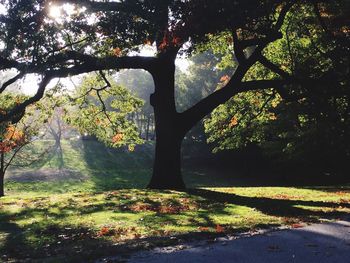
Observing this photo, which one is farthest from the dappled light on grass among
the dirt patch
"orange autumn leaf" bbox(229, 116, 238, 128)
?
the dirt patch

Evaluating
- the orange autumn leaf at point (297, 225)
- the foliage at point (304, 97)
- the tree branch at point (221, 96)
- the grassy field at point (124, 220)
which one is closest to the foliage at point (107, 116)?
the tree branch at point (221, 96)

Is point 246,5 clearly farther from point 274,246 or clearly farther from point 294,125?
point 294,125

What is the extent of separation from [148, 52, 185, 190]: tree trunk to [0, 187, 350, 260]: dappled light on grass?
10.0 feet

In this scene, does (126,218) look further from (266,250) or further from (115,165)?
(115,165)

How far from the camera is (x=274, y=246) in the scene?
26.9 feet

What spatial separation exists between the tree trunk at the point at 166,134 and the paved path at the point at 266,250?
37.6 ft

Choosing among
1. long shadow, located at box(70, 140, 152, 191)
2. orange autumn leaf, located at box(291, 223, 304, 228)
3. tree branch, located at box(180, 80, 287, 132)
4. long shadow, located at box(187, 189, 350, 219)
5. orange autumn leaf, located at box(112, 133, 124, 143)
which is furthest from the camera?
long shadow, located at box(70, 140, 152, 191)

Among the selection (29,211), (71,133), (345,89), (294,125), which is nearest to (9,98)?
(29,211)

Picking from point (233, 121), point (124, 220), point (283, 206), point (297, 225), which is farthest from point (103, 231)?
point (233, 121)

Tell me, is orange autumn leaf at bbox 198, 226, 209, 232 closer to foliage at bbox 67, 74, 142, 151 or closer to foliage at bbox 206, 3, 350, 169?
foliage at bbox 206, 3, 350, 169

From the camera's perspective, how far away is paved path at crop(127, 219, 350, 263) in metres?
7.27

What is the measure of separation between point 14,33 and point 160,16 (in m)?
5.07

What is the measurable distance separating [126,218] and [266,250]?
17.1ft

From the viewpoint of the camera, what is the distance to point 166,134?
20891mm
